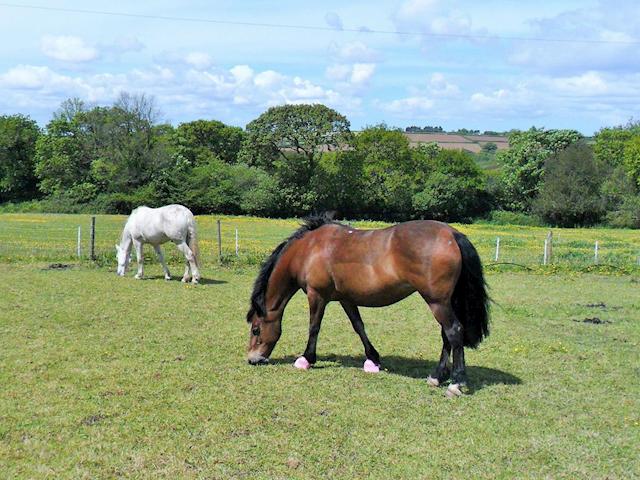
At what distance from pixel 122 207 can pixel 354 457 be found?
51.5 meters

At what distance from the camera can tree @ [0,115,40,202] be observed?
61844 mm

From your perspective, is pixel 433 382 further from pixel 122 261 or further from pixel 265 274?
pixel 122 261

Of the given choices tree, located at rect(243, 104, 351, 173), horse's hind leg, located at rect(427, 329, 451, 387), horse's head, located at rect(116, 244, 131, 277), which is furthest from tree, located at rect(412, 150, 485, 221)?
horse's hind leg, located at rect(427, 329, 451, 387)

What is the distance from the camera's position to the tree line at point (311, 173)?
53250mm

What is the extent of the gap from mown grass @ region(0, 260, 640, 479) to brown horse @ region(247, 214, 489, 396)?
A: 0.46 metres

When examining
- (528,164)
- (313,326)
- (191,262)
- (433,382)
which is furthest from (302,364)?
(528,164)

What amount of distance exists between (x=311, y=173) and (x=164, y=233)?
39135mm

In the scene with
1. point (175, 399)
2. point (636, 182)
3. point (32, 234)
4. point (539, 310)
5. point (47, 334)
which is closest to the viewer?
point (175, 399)

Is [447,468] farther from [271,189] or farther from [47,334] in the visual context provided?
[271,189]

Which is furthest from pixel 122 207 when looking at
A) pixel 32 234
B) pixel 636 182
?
pixel 636 182

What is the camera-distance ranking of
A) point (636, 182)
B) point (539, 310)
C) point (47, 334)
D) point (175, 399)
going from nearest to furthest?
point (175, 399) → point (47, 334) → point (539, 310) → point (636, 182)

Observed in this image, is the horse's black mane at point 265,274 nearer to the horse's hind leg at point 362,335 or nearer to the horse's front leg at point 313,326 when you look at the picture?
the horse's front leg at point 313,326

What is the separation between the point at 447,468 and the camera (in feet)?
17.3

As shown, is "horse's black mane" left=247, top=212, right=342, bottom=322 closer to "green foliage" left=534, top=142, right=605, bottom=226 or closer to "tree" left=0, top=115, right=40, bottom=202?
"green foliage" left=534, top=142, right=605, bottom=226
